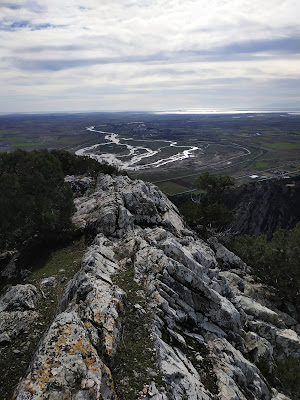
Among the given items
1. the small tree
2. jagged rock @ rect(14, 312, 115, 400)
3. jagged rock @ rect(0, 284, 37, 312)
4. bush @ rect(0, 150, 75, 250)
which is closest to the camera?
jagged rock @ rect(14, 312, 115, 400)

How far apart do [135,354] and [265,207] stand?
132 m

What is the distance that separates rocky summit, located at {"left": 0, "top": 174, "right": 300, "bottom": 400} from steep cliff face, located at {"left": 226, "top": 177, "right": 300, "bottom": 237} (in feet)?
335

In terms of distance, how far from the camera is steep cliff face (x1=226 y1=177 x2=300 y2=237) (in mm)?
125500

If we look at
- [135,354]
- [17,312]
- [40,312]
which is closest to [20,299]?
[17,312]

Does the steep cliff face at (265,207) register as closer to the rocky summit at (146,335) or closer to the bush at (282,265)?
the bush at (282,265)

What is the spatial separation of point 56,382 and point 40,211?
86.3ft

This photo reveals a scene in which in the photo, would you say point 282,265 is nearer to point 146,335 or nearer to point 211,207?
point 211,207

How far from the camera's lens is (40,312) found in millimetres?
21156

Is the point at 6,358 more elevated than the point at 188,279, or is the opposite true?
the point at 188,279

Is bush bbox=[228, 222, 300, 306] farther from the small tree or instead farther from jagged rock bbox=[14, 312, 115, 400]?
jagged rock bbox=[14, 312, 115, 400]

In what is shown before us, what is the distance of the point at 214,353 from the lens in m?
18.1

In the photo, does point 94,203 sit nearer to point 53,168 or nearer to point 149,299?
point 53,168

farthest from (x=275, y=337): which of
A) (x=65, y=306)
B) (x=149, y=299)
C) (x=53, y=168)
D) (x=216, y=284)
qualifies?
(x=53, y=168)

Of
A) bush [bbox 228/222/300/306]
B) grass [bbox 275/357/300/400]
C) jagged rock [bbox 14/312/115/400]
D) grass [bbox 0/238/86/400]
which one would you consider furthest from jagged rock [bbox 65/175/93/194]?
jagged rock [bbox 14/312/115/400]
